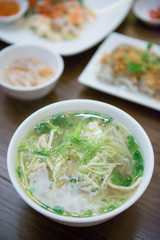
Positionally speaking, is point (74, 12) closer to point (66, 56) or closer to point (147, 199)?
point (66, 56)

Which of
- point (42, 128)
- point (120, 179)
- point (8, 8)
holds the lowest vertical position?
point (120, 179)

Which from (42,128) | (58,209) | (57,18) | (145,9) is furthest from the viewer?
(145,9)

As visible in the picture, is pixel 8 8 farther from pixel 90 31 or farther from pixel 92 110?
pixel 92 110

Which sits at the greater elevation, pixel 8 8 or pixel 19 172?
pixel 8 8

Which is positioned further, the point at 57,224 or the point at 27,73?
the point at 27,73

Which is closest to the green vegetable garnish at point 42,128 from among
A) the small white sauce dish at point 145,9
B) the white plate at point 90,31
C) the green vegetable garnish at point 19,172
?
the green vegetable garnish at point 19,172

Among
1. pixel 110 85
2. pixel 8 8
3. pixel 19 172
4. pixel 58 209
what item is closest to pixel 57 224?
pixel 58 209

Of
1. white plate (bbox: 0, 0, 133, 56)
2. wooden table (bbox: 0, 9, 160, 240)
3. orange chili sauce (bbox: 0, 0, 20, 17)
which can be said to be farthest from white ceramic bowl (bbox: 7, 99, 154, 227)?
orange chili sauce (bbox: 0, 0, 20, 17)
